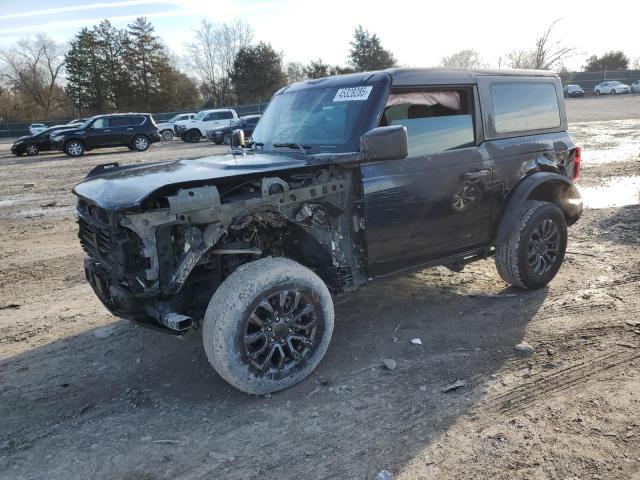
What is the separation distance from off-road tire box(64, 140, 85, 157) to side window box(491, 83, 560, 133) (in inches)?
819

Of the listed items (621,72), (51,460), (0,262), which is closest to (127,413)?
(51,460)

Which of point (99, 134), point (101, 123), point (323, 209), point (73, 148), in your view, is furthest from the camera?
point (101, 123)

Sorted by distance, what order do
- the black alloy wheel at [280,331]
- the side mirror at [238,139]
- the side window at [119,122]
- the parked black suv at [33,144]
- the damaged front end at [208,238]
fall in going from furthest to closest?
the parked black suv at [33,144]
the side window at [119,122]
the side mirror at [238,139]
the black alloy wheel at [280,331]
the damaged front end at [208,238]

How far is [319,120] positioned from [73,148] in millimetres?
20290

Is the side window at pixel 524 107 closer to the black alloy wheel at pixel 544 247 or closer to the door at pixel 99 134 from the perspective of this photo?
the black alloy wheel at pixel 544 247

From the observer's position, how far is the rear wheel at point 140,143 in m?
22.5

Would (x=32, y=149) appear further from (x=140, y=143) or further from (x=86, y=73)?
(x=86, y=73)

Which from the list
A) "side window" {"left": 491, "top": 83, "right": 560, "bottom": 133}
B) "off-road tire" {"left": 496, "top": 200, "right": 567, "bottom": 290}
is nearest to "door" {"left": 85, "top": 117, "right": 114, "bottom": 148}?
"side window" {"left": 491, "top": 83, "right": 560, "bottom": 133}

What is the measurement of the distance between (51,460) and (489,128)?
158 inches

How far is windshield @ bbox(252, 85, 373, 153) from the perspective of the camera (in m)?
3.74

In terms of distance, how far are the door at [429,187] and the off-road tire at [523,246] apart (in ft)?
1.01

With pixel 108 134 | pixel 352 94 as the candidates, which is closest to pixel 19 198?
pixel 352 94

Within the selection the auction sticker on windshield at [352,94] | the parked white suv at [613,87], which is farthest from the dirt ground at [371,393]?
the parked white suv at [613,87]

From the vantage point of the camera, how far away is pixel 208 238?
302 cm
